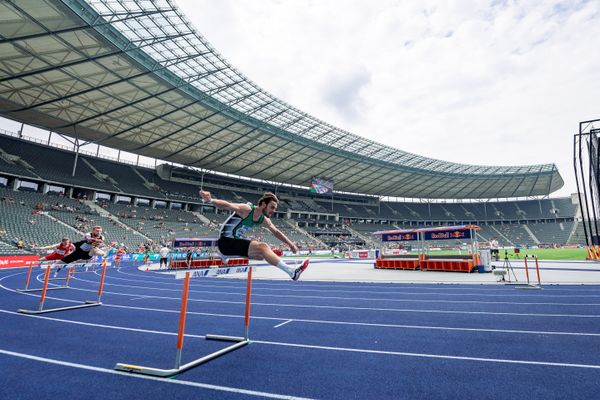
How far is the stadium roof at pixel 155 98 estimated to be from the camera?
770 inches

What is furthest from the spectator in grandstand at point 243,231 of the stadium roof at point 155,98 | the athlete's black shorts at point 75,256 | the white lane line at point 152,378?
the stadium roof at point 155,98

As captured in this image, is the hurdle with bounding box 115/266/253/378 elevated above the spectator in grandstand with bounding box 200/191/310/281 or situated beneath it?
situated beneath

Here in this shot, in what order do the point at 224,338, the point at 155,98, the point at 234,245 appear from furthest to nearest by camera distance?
1. the point at 155,98
2. the point at 224,338
3. the point at 234,245

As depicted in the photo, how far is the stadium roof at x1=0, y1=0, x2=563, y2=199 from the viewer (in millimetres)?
19547

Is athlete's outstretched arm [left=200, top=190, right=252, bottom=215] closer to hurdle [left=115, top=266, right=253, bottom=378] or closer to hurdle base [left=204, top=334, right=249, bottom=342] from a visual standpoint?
hurdle [left=115, top=266, right=253, bottom=378]

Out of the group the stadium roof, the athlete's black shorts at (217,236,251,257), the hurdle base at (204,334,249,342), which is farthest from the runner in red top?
the stadium roof

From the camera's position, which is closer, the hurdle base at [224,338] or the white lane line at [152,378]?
the white lane line at [152,378]

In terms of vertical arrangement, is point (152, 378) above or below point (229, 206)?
below

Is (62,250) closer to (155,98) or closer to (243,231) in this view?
(243,231)

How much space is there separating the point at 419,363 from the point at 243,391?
8.73 ft

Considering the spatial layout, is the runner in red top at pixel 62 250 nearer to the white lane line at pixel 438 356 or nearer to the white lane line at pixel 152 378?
the white lane line at pixel 152 378

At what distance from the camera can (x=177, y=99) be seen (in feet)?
96.4

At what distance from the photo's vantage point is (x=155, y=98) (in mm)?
28672

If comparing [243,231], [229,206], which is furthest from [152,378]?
[229,206]
